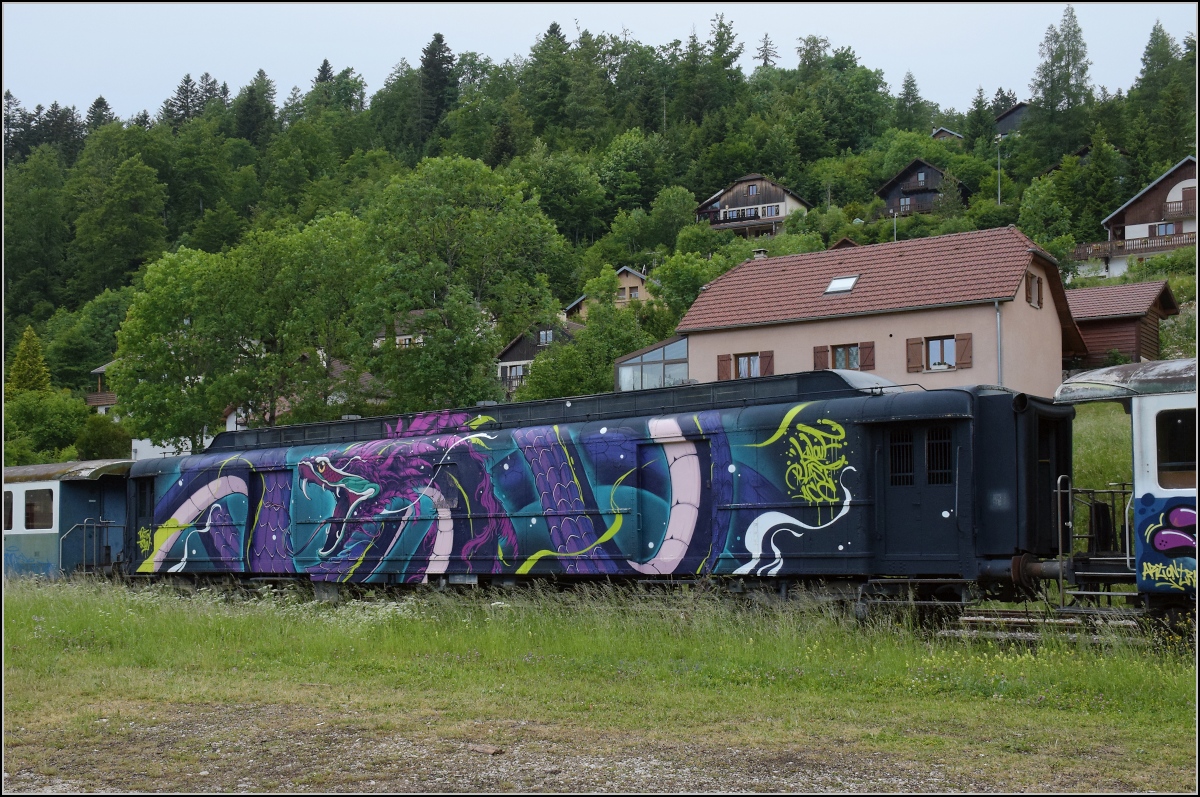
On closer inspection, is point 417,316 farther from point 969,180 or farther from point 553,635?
point 969,180

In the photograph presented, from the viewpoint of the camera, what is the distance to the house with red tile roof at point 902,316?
35.5 metres

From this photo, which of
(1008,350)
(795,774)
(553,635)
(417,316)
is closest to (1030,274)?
(1008,350)

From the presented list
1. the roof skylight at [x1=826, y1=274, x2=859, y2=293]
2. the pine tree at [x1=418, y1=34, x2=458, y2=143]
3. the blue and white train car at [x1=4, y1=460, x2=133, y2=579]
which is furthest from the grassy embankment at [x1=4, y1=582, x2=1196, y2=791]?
the pine tree at [x1=418, y1=34, x2=458, y2=143]

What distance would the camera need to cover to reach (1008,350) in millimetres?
35438

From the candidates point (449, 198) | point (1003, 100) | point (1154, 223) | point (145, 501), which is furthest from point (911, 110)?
point (145, 501)

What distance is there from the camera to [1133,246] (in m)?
71.8

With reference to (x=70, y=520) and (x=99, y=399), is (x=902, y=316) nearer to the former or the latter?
(x=70, y=520)

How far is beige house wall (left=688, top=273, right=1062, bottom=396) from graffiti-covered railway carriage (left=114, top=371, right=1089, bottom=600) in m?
19.2

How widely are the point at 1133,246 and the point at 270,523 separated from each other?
65952mm

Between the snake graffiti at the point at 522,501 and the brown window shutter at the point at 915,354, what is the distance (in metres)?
21.5

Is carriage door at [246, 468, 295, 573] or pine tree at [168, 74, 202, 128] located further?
pine tree at [168, 74, 202, 128]

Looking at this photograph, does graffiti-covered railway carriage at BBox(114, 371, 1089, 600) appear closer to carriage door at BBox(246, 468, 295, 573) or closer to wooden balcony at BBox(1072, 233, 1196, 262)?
carriage door at BBox(246, 468, 295, 573)

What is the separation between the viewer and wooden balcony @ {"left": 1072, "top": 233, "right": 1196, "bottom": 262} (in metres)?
71.0

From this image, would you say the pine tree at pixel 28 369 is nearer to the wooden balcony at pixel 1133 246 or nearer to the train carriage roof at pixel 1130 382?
the wooden balcony at pixel 1133 246
